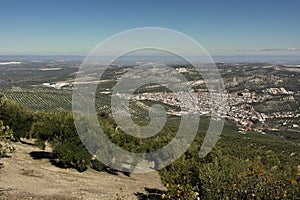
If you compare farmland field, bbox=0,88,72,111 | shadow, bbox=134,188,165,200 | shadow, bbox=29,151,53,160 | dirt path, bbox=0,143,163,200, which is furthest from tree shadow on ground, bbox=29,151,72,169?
farmland field, bbox=0,88,72,111

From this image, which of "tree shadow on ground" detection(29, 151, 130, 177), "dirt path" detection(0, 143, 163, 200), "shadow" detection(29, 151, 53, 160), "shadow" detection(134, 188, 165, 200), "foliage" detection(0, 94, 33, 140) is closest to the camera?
"dirt path" detection(0, 143, 163, 200)

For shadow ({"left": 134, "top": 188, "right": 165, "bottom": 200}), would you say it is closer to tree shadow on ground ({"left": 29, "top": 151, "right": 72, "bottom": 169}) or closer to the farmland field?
tree shadow on ground ({"left": 29, "top": 151, "right": 72, "bottom": 169})

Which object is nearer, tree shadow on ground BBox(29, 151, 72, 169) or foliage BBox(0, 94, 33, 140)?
tree shadow on ground BBox(29, 151, 72, 169)

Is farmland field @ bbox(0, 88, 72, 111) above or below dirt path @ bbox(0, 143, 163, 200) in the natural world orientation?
below

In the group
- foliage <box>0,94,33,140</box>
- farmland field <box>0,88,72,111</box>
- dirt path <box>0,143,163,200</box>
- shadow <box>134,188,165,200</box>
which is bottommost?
farmland field <box>0,88,72,111</box>

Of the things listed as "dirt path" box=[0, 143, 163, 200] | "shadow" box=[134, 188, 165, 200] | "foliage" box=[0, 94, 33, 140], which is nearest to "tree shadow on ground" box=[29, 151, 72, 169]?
"dirt path" box=[0, 143, 163, 200]

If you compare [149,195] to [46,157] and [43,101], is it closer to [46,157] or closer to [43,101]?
[46,157]

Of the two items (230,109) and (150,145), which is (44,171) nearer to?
(150,145)

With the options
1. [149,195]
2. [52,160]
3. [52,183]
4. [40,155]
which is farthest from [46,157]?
[149,195]

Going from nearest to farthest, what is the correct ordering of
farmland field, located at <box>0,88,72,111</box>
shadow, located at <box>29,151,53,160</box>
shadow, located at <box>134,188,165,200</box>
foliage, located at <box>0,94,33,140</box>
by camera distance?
shadow, located at <box>134,188,165,200</box> < shadow, located at <box>29,151,53,160</box> < foliage, located at <box>0,94,33,140</box> < farmland field, located at <box>0,88,72,111</box>

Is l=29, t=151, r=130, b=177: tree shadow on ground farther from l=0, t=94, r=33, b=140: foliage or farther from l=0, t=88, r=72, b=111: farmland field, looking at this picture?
l=0, t=88, r=72, b=111: farmland field

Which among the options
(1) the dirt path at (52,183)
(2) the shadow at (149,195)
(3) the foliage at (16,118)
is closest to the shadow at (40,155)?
(1) the dirt path at (52,183)
